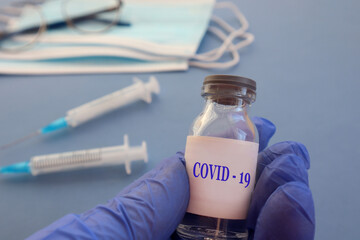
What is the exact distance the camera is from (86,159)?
1103 mm

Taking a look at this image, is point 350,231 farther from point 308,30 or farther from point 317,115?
point 308,30

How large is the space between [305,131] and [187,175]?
1.80 ft

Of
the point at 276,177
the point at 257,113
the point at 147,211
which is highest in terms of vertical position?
the point at 257,113

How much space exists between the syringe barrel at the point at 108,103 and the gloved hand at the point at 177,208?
Result: 19.4 inches

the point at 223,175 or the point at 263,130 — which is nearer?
the point at 223,175

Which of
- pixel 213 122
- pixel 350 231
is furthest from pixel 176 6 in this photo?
pixel 350 231

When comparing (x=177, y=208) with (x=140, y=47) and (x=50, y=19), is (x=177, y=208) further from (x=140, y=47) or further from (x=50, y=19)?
(x=50, y=19)

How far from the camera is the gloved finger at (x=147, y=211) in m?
0.68

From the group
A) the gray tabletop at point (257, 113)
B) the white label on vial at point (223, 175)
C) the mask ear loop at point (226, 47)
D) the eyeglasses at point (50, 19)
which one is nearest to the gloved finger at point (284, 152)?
the white label on vial at point (223, 175)

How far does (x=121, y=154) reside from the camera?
43.2 inches

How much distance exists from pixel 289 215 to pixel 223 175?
0.14 meters

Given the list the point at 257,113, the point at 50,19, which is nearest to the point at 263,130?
the point at 257,113

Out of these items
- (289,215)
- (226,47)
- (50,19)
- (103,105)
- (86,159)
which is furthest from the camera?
(50,19)

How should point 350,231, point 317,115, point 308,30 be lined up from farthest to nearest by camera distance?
point 308,30
point 317,115
point 350,231
